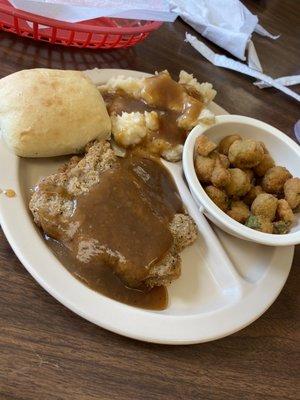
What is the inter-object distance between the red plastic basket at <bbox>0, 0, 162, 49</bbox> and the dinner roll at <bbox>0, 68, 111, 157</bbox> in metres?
0.30

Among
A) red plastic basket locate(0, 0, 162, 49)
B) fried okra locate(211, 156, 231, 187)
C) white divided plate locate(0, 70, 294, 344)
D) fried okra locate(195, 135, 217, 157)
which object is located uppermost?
red plastic basket locate(0, 0, 162, 49)

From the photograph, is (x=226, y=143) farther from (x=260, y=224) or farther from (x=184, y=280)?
(x=184, y=280)

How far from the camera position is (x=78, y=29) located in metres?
1.80

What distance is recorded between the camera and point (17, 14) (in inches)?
67.9

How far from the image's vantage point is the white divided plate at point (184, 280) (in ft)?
4.12

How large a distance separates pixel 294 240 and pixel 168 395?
2.05 ft

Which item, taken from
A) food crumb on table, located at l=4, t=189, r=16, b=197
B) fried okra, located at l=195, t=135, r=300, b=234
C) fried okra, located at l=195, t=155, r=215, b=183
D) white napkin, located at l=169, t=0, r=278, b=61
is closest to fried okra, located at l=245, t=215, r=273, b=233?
fried okra, located at l=195, t=135, r=300, b=234

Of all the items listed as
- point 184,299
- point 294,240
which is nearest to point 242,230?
point 294,240

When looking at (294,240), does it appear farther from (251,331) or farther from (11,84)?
(11,84)

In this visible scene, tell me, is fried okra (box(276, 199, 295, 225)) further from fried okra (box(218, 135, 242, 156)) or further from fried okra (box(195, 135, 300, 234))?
fried okra (box(218, 135, 242, 156))

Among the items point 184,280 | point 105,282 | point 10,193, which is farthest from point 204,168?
point 10,193

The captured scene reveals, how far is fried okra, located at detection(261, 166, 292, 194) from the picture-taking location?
168 cm

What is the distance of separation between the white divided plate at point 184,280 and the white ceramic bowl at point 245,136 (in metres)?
0.10

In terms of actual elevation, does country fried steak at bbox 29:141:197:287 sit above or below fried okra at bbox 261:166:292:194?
below
